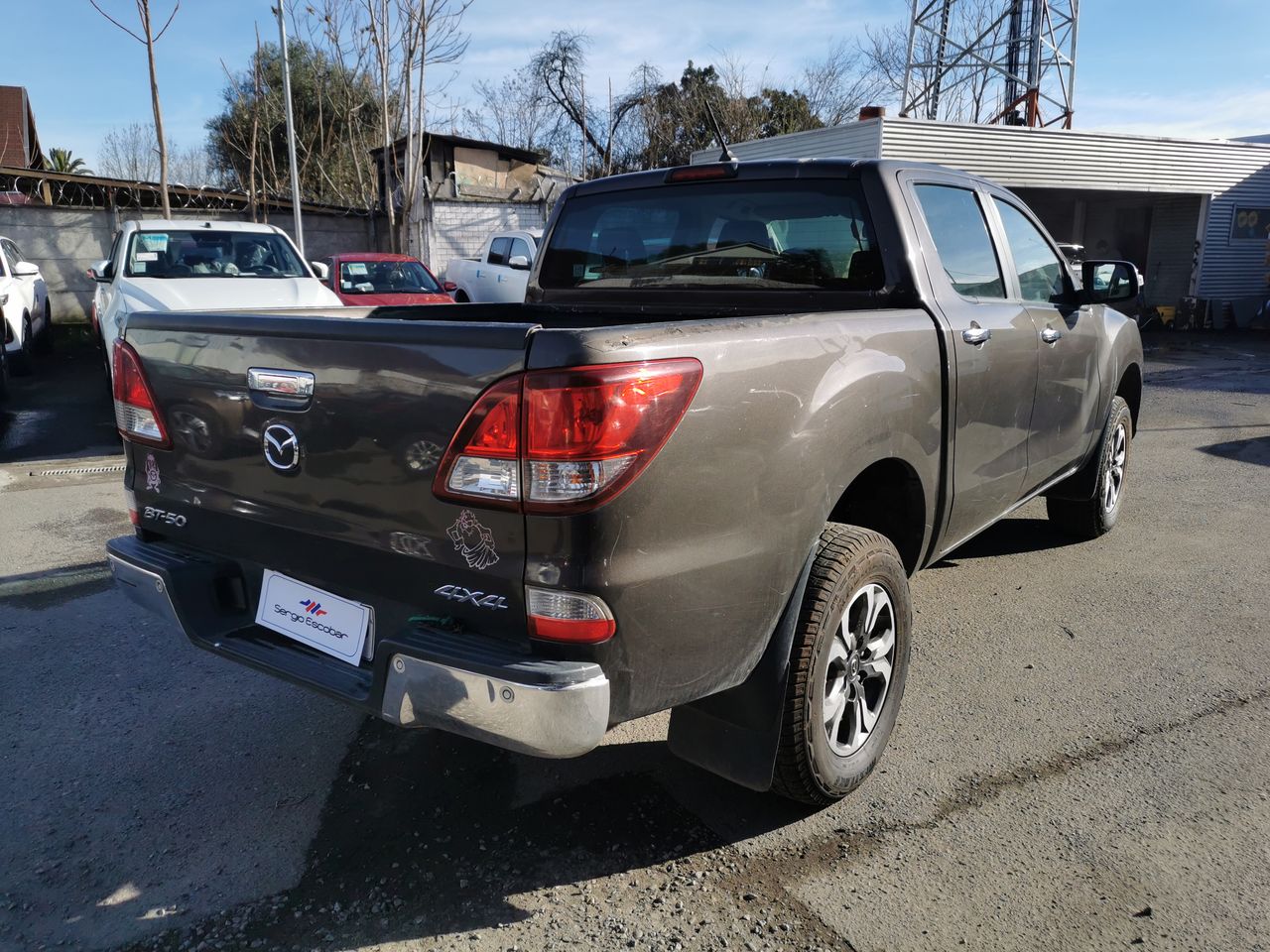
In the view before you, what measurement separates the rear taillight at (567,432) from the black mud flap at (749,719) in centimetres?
73

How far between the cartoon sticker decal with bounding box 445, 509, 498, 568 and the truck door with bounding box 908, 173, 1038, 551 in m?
1.89

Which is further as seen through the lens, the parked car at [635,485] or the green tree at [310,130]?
the green tree at [310,130]

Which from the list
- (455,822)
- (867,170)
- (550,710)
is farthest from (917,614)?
(550,710)

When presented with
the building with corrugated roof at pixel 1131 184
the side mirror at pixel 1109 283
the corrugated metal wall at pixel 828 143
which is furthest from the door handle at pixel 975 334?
the building with corrugated roof at pixel 1131 184

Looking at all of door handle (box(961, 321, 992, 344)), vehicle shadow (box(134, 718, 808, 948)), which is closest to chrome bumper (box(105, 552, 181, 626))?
vehicle shadow (box(134, 718, 808, 948))

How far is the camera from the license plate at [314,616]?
2.38 m

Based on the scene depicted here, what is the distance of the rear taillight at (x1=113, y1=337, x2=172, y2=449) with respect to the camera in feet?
9.07

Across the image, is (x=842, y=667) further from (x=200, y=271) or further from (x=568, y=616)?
(x=200, y=271)

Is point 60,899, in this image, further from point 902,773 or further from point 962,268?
point 962,268

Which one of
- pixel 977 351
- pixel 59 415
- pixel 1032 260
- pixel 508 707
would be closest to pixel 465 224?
pixel 59 415

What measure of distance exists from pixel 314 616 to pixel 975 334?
2463mm

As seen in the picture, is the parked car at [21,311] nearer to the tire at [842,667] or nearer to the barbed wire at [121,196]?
the barbed wire at [121,196]

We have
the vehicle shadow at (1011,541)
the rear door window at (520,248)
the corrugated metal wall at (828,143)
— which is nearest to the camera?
the vehicle shadow at (1011,541)

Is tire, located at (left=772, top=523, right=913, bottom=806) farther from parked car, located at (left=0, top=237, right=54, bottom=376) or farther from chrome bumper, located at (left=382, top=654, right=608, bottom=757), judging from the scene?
parked car, located at (left=0, top=237, right=54, bottom=376)
